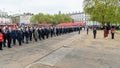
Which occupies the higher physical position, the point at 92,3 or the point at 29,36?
the point at 92,3

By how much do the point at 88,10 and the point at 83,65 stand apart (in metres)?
70.2

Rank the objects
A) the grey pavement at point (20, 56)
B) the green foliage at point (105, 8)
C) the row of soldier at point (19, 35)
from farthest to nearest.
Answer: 1. the green foliage at point (105, 8)
2. the row of soldier at point (19, 35)
3. the grey pavement at point (20, 56)

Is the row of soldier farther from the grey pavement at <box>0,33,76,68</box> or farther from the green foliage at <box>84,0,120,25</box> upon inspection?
the green foliage at <box>84,0,120,25</box>

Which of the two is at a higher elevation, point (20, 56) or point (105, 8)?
point (105, 8)

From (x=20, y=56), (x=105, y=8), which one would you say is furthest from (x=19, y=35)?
(x=105, y=8)

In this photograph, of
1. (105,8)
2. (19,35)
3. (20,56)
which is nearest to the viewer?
(20,56)

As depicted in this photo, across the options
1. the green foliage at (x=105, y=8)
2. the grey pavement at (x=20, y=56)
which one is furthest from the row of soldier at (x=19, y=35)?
the green foliage at (x=105, y=8)

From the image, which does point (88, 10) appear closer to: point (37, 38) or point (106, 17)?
point (106, 17)

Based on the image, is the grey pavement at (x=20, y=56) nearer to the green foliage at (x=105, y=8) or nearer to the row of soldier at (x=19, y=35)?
the row of soldier at (x=19, y=35)

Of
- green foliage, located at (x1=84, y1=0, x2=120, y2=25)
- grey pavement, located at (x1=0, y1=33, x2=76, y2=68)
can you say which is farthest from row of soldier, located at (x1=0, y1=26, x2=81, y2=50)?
green foliage, located at (x1=84, y1=0, x2=120, y2=25)

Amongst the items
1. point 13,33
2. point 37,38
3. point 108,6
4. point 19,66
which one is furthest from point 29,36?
point 108,6

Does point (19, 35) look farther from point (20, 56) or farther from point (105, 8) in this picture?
point (105, 8)

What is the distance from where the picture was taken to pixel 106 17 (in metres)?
83.4

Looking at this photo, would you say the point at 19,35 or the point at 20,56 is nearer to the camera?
the point at 20,56
